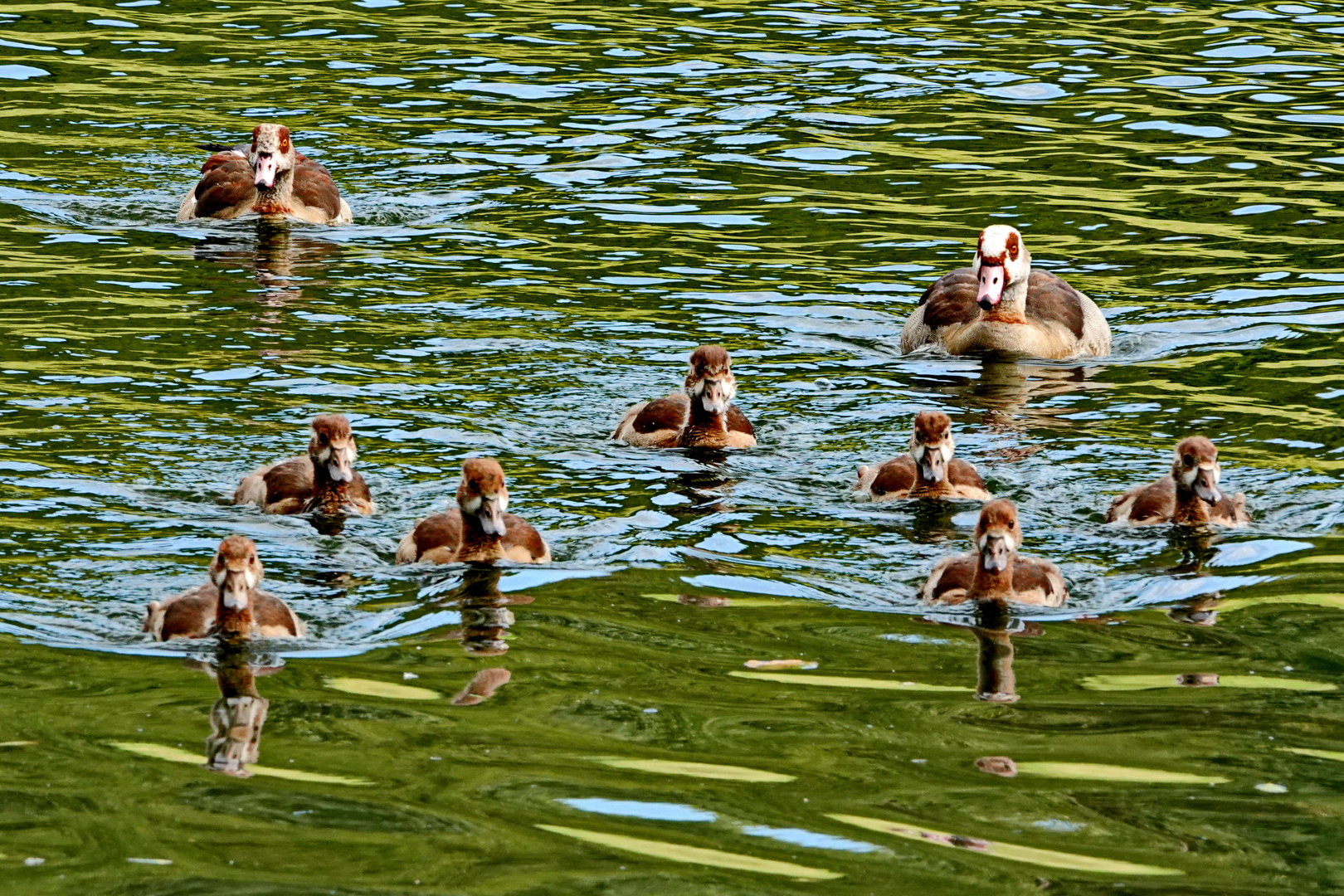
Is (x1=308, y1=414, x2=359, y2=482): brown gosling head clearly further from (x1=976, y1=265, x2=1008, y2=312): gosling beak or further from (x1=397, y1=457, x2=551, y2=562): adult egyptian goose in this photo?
(x1=976, y1=265, x2=1008, y2=312): gosling beak

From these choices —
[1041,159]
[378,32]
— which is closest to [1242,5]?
[1041,159]

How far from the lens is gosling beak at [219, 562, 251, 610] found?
434 inches

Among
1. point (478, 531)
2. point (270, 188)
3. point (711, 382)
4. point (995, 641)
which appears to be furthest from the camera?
point (270, 188)

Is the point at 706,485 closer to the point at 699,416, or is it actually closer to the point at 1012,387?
the point at 699,416

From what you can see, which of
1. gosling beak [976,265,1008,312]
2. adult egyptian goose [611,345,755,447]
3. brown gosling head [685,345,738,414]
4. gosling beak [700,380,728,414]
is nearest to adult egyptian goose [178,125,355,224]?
gosling beak [976,265,1008,312]

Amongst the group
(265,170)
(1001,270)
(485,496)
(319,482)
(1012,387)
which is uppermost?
(265,170)

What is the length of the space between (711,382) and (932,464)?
1.72m

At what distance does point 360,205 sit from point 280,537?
961cm

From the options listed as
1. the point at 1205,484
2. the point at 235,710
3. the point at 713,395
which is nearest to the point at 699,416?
the point at 713,395

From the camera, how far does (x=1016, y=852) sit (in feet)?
28.3

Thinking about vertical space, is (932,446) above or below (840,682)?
above

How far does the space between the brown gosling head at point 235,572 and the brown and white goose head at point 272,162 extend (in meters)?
11.1

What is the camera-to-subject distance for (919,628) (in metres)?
11.6

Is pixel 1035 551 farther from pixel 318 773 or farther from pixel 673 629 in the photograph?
pixel 318 773
